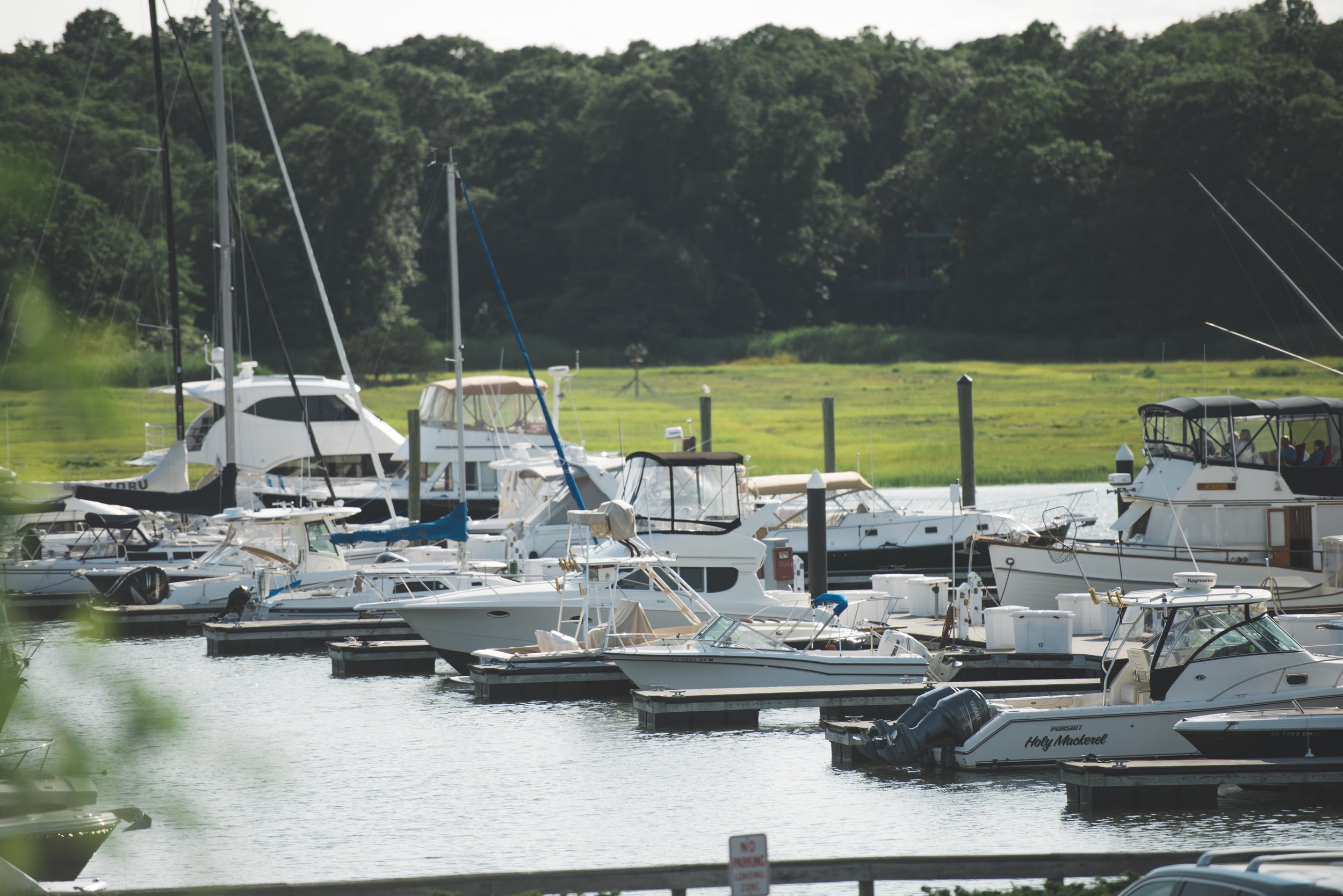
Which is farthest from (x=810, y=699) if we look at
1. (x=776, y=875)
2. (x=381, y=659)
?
(x=776, y=875)

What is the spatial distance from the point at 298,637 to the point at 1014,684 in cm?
1397

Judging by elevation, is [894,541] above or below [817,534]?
below

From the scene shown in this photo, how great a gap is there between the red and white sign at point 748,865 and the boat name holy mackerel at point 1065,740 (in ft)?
28.0

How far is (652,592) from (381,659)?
16.7 ft

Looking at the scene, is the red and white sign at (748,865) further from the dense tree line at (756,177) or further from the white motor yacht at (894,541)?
the dense tree line at (756,177)

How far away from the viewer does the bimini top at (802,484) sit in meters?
35.0

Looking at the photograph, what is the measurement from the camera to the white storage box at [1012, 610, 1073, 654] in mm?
21609

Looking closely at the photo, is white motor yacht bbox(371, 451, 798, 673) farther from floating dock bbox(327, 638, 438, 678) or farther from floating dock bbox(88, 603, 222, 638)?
floating dock bbox(88, 603, 222, 638)

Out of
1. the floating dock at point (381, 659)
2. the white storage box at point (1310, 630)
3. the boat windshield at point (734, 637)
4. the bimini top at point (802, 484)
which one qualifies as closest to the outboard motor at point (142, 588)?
the floating dock at point (381, 659)

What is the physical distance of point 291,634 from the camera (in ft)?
92.1

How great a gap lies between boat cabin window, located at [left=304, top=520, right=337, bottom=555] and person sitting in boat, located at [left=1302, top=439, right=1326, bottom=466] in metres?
17.4

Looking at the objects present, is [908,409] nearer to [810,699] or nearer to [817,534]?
[817,534]

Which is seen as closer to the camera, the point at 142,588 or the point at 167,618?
the point at 167,618

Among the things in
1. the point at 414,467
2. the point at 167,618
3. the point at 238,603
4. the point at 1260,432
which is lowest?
the point at 167,618
